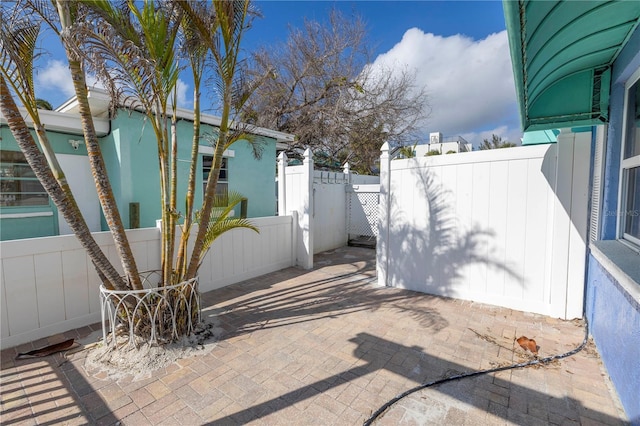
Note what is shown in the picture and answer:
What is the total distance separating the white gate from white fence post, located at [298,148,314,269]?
9.61ft

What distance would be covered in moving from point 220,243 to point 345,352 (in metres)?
3.14

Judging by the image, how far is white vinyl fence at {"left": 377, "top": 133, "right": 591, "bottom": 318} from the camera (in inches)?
150

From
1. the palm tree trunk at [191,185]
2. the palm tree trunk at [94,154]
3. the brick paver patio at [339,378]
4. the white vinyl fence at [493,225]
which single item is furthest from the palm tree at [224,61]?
the white vinyl fence at [493,225]

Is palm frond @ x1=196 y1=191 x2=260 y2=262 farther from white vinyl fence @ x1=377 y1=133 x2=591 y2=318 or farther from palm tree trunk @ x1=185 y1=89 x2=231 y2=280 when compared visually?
white vinyl fence @ x1=377 y1=133 x2=591 y2=318

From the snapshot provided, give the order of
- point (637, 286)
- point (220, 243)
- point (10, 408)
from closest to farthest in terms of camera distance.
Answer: point (637, 286) → point (10, 408) → point (220, 243)

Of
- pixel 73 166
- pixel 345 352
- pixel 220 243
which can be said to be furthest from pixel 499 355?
pixel 73 166

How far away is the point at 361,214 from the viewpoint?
949 centimetres

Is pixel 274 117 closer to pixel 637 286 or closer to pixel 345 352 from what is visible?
pixel 345 352

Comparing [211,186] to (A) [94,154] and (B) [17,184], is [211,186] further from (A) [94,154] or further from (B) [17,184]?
(B) [17,184]

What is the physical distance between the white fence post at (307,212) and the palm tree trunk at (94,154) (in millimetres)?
3889

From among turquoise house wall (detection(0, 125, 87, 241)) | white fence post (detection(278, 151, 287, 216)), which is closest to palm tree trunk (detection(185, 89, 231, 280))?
white fence post (detection(278, 151, 287, 216))

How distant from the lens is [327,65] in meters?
12.8

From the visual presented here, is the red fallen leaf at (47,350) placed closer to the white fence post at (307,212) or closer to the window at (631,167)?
the white fence post at (307,212)

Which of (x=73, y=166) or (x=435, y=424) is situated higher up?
(x=73, y=166)
